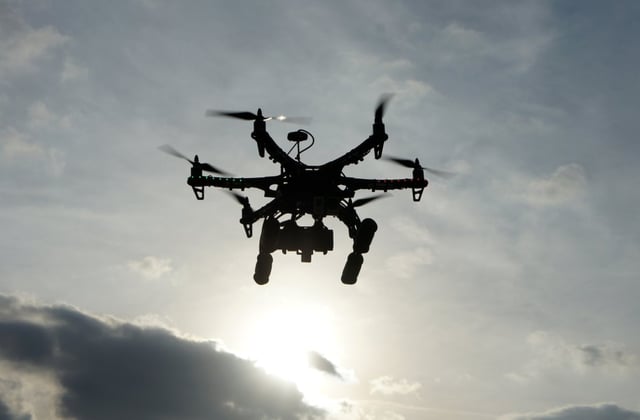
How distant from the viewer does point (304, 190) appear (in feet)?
117

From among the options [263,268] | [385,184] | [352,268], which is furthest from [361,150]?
[263,268]

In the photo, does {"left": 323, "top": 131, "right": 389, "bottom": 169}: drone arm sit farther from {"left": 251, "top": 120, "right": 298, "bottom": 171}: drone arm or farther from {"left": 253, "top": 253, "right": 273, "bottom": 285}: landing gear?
{"left": 253, "top": 253, "right": 273, "bottom": 285}: landing gear

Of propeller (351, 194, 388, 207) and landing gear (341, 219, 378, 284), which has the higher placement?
propeller (351, 194, 388, 207)

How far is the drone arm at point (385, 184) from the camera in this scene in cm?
3638

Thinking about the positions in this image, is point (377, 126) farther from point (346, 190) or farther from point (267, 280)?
point (267, 280)

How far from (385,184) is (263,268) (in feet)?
28.0

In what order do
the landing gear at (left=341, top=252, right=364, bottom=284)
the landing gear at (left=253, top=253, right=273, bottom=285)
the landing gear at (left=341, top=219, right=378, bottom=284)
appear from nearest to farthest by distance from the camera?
the landing gear at (left=341, top=219, right=378, bottom=284) < the landing gear at (left=341, top=252, right=364, bottom=284) < the landing gear at (left=253, top=253, right=273, bottom=285)

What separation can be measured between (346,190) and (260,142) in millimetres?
5630

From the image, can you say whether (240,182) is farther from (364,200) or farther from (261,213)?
(364,200)

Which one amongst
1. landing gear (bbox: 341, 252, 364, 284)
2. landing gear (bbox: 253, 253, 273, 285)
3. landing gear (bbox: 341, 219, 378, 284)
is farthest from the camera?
landing gear (bbox: 253, 253, 273, 285)

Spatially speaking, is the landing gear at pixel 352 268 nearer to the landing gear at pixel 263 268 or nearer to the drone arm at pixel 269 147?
the landing gear at pixel 263 268

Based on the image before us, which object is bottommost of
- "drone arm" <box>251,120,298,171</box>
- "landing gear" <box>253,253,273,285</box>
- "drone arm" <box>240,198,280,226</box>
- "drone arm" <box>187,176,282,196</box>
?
"landing gear" <box>253,253,273,285</box>

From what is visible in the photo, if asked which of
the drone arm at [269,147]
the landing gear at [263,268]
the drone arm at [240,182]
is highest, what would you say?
the drone arm at [269,147]

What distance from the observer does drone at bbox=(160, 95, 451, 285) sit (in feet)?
116
